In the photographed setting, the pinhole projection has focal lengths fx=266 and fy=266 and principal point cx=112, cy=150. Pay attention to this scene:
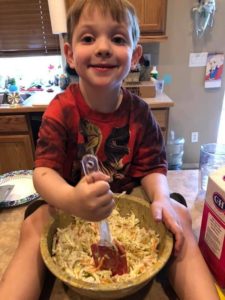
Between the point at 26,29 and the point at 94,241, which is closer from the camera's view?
the point at 94,241

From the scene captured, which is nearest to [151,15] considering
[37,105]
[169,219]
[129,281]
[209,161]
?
[37,105]

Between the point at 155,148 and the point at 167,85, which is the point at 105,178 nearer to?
the point at 155,148

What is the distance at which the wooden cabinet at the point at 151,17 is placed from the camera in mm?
1805

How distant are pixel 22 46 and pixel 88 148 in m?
1.84

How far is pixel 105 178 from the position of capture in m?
0.44

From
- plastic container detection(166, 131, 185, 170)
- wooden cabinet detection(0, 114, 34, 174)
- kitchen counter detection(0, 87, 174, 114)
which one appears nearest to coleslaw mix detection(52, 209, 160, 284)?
kitchen counter detection(0, 87, 174, 114)

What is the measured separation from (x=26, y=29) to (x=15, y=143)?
0.99 m

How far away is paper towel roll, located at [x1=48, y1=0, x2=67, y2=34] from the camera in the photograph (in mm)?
1817

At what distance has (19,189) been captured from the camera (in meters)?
0.94

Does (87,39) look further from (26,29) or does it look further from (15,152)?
(26,29)

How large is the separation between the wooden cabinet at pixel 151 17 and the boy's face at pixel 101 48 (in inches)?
50.4

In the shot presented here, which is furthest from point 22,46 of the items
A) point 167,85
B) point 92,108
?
point 92,108

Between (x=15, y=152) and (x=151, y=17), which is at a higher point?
(x=151, y=17)

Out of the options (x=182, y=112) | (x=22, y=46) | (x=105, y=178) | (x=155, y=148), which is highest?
(x=22, y=46)
